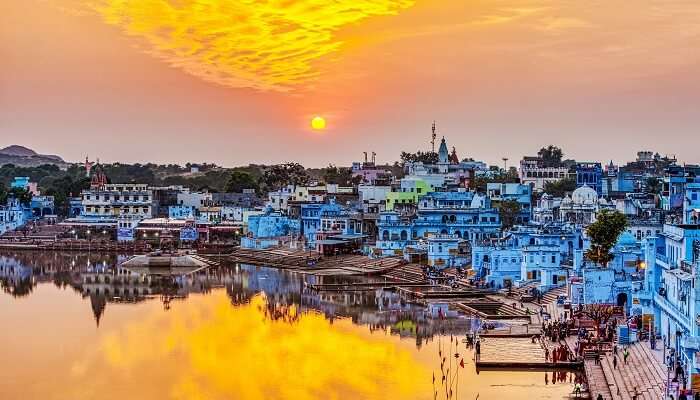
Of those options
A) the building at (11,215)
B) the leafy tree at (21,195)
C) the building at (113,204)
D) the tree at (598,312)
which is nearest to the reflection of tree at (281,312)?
the tree at (598,312)

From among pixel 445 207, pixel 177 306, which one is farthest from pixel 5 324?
pixel 445 207

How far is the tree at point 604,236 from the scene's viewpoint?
3391 centimetres

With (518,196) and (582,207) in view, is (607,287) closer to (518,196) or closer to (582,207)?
(582,207)

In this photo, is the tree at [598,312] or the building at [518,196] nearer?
the tree at [598,312]

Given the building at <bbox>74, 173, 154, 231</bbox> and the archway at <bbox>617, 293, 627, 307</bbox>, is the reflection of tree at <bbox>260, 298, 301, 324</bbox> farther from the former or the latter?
the building at <bbox>74, 173, 154, 231</bbox>

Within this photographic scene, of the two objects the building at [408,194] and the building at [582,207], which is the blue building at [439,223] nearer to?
the building at [582,207]

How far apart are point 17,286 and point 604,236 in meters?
27.0

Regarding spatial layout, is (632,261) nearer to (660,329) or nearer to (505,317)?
(505,317)

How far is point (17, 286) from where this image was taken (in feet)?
149

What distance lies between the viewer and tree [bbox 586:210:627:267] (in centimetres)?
3391

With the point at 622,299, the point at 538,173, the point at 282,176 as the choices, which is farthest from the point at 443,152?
the point at 622,299

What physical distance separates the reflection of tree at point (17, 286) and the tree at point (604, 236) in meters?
24.3

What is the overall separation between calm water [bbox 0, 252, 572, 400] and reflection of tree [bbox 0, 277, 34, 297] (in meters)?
0.09

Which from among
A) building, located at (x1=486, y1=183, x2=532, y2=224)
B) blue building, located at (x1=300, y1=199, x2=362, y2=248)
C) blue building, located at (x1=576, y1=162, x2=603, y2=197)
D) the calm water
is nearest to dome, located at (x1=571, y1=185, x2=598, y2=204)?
building, located at (x1=486, y1=183, x2=532, y2=224)
